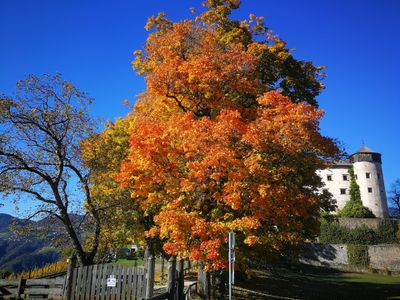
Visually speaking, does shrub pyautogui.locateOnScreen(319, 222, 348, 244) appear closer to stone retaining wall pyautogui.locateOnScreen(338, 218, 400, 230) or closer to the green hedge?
the green hedge

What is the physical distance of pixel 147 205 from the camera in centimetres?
1925

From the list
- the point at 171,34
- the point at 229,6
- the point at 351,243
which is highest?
the point at 229,6

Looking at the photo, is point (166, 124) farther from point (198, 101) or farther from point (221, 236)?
point (221, 236)

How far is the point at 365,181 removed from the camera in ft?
218

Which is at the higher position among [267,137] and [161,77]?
[161,77]

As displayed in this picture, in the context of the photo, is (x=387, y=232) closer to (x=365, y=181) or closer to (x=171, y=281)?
(x=365, y=181)

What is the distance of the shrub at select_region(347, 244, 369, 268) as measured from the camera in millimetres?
49969

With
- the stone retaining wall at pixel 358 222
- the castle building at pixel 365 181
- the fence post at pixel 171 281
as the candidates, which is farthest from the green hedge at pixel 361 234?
the fence post at pixel 171 281

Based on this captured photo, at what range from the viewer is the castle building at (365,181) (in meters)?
65.6

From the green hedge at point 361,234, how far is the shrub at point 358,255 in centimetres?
312

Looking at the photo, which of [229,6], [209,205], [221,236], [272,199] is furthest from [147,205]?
[229,6]

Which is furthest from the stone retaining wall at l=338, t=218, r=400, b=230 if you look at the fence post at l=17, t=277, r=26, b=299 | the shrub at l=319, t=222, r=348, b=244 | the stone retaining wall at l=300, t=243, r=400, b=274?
the fence post at l=17, t=277, r=26, b=299

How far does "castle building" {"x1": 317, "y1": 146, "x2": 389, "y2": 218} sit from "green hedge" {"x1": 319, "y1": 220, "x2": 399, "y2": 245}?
9.45 m

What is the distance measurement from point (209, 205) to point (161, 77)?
324 inches
